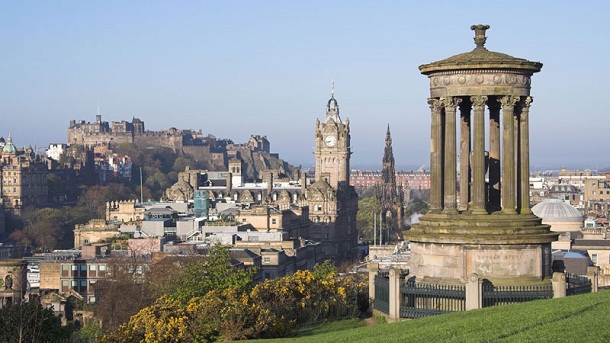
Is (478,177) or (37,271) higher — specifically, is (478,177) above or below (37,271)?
above

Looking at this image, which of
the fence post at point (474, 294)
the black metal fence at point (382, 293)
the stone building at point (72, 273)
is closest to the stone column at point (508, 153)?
the fence post at point (474, 294)

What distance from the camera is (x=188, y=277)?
63.0 metres

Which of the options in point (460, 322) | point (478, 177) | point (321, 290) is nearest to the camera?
point (460, 322)

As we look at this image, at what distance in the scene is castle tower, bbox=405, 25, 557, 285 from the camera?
35.1m

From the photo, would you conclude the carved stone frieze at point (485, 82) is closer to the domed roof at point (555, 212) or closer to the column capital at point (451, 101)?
the column capital at point (451, 101)

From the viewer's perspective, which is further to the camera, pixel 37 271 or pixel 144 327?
pixel 37 271

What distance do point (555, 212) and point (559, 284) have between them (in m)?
80.4

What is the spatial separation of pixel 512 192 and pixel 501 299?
2842 millimetres

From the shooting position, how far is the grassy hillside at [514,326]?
2748 centimetres

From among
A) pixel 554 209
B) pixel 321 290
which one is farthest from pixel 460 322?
pixel 554 209

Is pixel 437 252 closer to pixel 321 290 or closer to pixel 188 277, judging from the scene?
pixel 321 290

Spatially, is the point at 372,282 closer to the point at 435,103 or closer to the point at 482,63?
the point at 435,103

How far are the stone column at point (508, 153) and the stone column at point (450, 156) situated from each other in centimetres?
119

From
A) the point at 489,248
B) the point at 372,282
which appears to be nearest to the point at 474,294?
the point at 489,248
